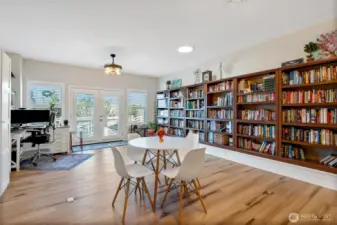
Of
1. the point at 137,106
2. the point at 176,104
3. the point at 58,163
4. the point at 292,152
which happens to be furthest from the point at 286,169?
the point at 137,106

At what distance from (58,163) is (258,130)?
4223 millimetres

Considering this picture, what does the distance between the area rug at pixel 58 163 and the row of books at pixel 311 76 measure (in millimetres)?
4400

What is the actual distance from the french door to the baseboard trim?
3.77m

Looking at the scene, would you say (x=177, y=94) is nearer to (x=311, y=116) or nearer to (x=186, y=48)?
(x=186, y=48)

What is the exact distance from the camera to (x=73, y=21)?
8.79ft

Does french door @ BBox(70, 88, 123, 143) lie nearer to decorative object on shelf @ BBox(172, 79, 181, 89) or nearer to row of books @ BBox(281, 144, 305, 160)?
decorative object on shelf @ BBox(172, 79, 181, 89)

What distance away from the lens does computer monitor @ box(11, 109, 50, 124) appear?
3.86 metres

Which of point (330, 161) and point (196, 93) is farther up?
point (196, 93)

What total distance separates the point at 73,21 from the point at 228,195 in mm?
3423

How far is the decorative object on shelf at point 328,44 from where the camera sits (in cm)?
262

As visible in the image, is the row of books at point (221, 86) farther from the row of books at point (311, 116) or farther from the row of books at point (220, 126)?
the row of books at point (311, 116)

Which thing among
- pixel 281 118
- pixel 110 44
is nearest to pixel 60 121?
pixel 110 44

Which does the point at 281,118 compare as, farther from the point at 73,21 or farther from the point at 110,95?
the point at 110,95

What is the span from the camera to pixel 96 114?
5.79 metres
